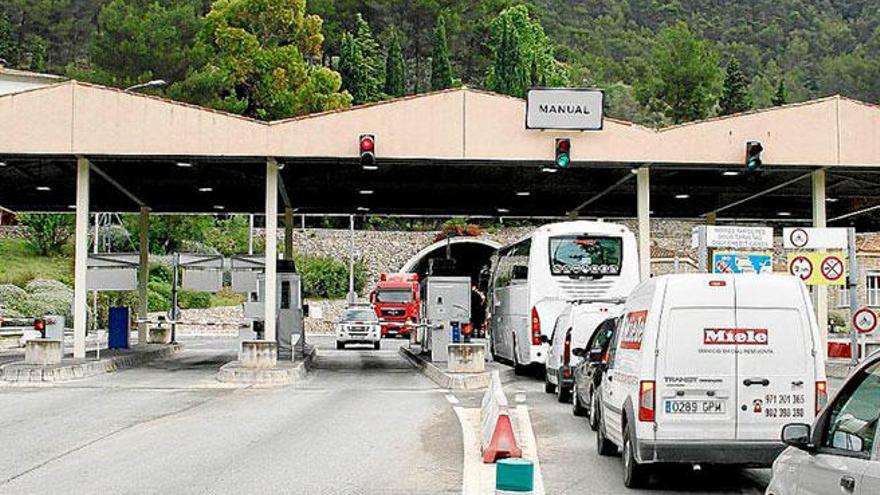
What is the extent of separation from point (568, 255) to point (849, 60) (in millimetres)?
121066

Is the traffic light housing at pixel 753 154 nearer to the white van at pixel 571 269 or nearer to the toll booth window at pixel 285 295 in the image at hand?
the white van at pixel 571 269

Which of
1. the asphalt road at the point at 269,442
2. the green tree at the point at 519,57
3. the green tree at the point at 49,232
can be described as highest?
the green tree at the point at 519,57

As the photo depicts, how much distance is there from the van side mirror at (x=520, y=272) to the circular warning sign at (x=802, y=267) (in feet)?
23.4

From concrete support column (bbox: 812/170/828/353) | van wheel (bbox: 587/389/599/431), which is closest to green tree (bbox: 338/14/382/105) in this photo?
concrete support column (bbox: 812/170/828/353)

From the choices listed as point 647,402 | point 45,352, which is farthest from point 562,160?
point 647,402

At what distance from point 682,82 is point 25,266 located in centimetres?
6788

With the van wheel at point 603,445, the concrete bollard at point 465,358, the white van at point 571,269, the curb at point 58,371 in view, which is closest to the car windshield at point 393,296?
the curb at point 58,371

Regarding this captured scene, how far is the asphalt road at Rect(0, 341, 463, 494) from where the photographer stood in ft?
39.5

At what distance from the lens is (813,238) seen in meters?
22.4

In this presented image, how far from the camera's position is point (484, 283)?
154 feet

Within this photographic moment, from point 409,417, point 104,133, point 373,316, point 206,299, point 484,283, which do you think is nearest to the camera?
point 409,417

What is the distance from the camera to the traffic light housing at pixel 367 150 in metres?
27.2

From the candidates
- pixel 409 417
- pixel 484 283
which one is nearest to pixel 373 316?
pixel 484 283

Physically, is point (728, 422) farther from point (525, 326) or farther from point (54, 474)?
point (525, 326)
